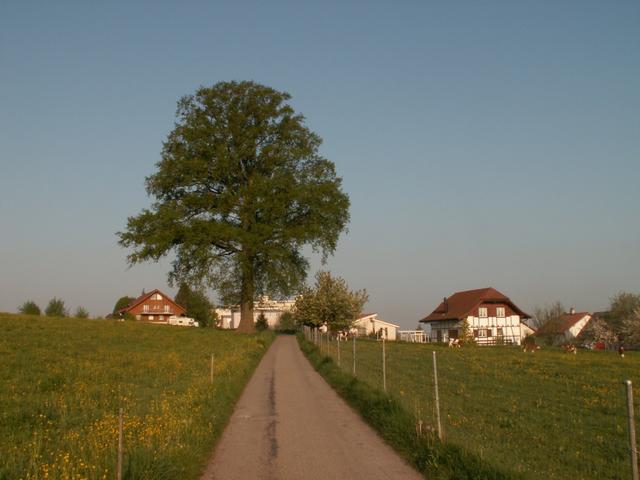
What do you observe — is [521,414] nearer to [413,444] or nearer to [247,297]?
[413,444]

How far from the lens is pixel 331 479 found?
8867mm

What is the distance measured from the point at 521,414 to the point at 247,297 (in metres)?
29.6

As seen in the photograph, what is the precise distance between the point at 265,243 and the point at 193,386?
2409cm

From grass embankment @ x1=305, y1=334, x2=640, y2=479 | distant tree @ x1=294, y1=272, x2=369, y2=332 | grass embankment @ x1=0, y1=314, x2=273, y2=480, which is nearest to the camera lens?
grass embankment @ x1=0, y1=314, x2=273, y2=480

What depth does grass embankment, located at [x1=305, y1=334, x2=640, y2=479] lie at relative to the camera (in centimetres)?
954

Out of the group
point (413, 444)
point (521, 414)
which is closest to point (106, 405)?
point (413, 444)

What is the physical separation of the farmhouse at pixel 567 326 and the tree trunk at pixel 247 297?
2357 inches

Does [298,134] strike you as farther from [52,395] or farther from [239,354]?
[52,395]

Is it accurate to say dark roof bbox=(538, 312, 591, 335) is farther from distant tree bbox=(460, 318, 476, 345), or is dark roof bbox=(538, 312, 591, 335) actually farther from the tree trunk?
the tree trunk

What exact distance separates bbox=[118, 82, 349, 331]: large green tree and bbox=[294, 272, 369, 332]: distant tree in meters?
24.4

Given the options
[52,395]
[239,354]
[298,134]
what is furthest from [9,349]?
[298,134]

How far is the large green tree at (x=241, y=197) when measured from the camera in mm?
39250

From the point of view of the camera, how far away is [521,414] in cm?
1468

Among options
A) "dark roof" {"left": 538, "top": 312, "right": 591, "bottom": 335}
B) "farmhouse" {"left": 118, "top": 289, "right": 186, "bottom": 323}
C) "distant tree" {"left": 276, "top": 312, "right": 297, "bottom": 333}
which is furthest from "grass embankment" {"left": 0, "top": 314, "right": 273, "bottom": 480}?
"distant tree" {"left": 276, "top": 312, "right": 297, "bottom": 333}
